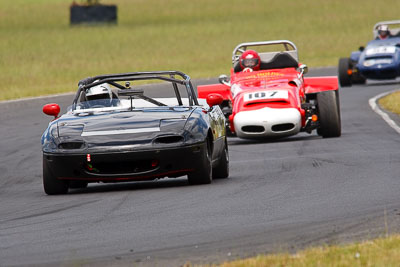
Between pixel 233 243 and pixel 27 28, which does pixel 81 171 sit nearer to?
pixel 233 243

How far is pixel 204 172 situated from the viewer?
10.3 metres

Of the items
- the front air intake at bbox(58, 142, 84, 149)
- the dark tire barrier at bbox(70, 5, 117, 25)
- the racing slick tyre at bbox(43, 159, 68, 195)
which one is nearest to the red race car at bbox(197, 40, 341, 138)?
the racing slick tyre at bbox(43, 159, 68, 195)

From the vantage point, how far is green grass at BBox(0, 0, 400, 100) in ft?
122

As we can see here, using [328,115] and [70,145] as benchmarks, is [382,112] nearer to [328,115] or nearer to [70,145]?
[328,115]

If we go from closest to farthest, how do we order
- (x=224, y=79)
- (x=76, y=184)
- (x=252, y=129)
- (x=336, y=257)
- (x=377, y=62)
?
(x=336, y=257) → (x=76, y=184) → (x=252, y=129) → (x=224, y=79) → (x=377, y=62)

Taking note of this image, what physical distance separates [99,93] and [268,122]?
440 centimetres

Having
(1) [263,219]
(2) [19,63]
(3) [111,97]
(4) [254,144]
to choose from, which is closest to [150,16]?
(2) [19,63]

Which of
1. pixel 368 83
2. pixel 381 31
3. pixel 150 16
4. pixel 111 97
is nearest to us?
pixel 111 97

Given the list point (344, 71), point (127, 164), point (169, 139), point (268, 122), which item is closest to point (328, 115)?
point (268, 122)

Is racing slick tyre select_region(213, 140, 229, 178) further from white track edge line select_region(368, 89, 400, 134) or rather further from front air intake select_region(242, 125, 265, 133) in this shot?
white track edge line select_region(368, 89, 400, 134)

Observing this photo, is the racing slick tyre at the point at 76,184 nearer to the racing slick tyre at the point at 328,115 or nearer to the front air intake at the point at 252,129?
the front air intake at the point at 252,129

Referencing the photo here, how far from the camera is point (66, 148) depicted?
397 inches

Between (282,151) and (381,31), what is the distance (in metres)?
15.1

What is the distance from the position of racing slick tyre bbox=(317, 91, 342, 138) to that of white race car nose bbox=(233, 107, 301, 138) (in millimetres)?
738
